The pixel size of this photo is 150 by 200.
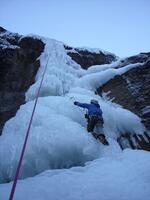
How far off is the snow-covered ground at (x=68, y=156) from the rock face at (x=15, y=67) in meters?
0.69

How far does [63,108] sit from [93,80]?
10.4 ft

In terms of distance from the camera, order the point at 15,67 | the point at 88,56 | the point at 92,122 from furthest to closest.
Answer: the point at 88,56 < the point at 15,67 < the point at 92,122

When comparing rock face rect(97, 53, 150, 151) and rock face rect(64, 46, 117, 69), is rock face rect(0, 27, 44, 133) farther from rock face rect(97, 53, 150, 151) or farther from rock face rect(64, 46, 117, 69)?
rock face rect(97, 53, 150, 151)

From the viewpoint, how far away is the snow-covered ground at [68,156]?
122 inches

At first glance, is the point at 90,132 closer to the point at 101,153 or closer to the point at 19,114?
the point at 101,153

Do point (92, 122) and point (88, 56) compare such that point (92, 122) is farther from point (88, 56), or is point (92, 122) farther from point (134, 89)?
point (88, 56)

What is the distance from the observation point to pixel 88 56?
39.2 feet

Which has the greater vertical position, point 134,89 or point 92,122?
point 134,89

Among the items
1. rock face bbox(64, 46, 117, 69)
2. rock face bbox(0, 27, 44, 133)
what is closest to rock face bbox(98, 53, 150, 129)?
rock face bbox(64, 46, 117, 69)

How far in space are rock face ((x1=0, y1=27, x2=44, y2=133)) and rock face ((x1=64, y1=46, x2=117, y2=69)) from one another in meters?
1.46

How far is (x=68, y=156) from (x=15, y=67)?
238 inches

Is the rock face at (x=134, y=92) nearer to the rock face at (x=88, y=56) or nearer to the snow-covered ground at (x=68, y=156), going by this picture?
the snow-covered ground at (x=68, y=156)

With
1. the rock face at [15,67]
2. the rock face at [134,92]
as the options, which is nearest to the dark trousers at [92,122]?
the rock face at [134,92]

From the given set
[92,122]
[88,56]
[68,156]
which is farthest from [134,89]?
[88,56]
